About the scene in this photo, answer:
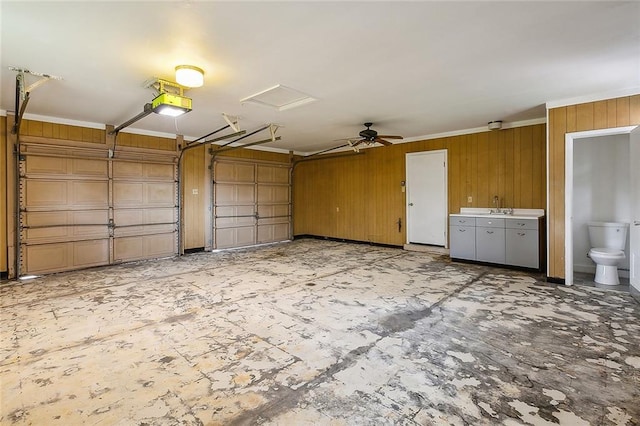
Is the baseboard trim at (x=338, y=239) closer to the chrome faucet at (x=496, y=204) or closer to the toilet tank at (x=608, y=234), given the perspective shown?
the chrome faucet at (x=496, y=204)

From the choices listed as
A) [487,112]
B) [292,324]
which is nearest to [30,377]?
[292,324]

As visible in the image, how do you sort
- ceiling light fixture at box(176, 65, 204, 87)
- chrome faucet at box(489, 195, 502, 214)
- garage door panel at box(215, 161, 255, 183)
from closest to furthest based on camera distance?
1. ceiling light fixture at box(176, 65, 204, 87)
2. chrome faucet at box(489, 195, 502, 214)
3. garage door panel at box(215, 161, 255, 183)

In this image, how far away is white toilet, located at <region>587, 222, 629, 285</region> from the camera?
417 cm

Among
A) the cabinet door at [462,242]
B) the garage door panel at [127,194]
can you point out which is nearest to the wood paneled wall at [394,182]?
the cabinet door at [462,242]

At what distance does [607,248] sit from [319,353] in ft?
15.5

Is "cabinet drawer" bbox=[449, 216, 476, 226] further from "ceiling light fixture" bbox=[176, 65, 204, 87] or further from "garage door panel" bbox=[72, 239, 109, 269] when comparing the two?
"garage door panel" bbox=[72, 239, 109, 269]

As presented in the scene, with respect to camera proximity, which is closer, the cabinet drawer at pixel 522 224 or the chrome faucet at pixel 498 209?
the cabinet drawer at pixel 522 224

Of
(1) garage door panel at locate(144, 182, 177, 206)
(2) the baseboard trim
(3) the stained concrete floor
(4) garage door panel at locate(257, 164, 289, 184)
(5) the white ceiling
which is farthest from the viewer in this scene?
(4) garage door panel at locate(257, 164, 289, 184)

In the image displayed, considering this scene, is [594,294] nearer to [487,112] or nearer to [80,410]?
[487,112]

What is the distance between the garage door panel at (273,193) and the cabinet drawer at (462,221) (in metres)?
4.60

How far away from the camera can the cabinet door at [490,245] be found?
5285 millimetres

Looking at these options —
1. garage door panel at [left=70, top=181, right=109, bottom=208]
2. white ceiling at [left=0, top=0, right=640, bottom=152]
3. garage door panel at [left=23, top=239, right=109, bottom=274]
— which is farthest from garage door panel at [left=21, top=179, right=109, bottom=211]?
white ceiling at [left=0, top=0, right=640, bottom=152]

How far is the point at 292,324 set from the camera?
299cm

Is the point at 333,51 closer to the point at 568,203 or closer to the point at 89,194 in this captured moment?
the point at 568,203
